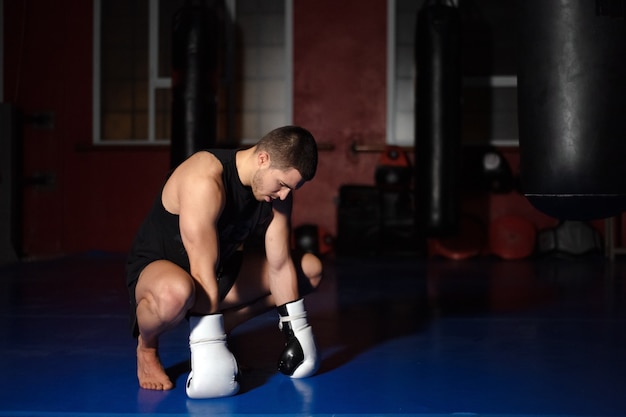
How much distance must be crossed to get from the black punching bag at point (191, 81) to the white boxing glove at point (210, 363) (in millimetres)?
3842

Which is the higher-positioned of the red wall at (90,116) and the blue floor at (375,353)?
the red wall at (90,116)

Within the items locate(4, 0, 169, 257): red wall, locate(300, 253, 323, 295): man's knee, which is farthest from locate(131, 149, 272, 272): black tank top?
locate(4, 0, 169, 257): red wall

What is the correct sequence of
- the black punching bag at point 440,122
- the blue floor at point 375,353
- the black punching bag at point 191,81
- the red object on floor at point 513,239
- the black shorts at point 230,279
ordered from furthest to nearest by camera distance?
the red object on floor at point 513,239 < the black punching bag at point 191,81 < the black punching bag at point 440,122 < the black shorts at point 230,279 < the blue floor at point 375,353

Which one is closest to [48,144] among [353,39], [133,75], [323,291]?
[133,75]

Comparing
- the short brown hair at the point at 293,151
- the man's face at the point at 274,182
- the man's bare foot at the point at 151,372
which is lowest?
the man's bare foot at the point at 151,372

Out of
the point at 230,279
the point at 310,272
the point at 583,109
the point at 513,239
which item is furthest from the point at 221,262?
the point at 513,239

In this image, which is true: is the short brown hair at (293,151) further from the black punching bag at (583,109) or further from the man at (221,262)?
the black punching bag at (583,109)

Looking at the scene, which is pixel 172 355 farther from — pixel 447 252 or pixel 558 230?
pixel 558 230

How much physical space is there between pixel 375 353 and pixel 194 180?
1055mm

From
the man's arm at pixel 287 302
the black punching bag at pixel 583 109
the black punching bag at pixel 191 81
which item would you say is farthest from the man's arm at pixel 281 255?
the black punching bag at pixel 191 81

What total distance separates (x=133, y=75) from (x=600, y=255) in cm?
491

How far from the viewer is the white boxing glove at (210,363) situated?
80.8 inches

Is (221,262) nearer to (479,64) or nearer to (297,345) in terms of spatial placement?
(297,345)

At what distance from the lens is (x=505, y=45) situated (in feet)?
22.6
